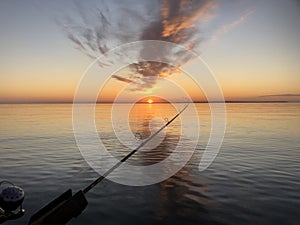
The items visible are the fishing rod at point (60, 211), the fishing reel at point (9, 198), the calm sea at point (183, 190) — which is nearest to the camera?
the fishing rod at point (60, 211)

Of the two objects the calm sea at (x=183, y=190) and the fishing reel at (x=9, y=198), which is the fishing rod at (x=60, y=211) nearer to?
the fishing reel at (x=9, y=198)

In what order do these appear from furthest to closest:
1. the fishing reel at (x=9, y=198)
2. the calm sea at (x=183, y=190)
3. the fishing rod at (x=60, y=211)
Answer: the calm sea at (x=183, y=190) < the fishing reel at (x=9, y=198) < the fishing rod at (x=60, y=211)

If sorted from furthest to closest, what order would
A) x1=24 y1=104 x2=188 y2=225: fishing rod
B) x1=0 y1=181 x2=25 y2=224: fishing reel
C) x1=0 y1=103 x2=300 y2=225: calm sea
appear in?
x1=0 y1=103 x2=300 y2=225: calm sea, x1=0 y1=181 x2=25 y2=224: fishing reel, x1=24 y1=104 x2=188 y2=225: fishing rod

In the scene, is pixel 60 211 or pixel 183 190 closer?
pixel 60 211

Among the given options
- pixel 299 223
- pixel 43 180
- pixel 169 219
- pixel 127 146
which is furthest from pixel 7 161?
pixel 299 223

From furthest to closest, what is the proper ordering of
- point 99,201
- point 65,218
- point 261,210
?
point 99,201 → point 261,210 → point 65,218

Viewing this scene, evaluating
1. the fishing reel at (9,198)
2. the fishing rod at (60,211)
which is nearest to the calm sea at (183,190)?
the fishing rod at (60,211)

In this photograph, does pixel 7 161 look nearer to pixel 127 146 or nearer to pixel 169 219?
pixel 127 146

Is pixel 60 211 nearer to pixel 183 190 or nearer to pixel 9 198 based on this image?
pixel 9 198

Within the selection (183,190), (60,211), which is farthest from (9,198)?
(183,190)

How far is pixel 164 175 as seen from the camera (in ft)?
60.3

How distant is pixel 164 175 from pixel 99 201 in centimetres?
623

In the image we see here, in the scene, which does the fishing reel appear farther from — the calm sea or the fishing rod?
the calm sea

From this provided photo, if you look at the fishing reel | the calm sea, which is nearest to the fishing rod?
the fishing reel
